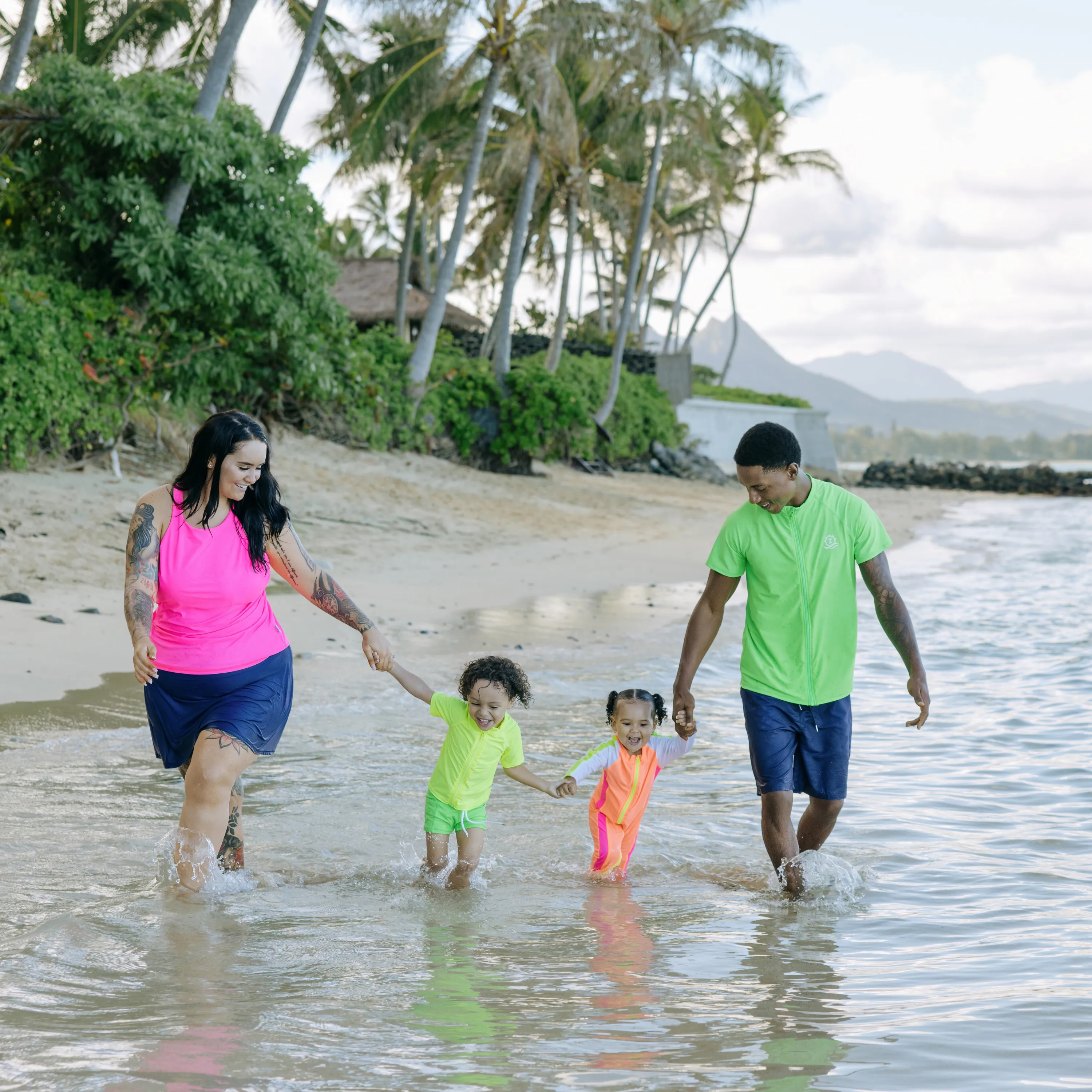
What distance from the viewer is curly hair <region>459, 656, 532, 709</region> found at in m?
4.31

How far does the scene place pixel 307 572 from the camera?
4199mm

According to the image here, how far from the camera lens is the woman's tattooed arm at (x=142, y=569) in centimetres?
367

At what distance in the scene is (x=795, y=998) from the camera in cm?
354

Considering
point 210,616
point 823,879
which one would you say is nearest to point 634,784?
point 823,879

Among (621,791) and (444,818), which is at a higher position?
(621,791)

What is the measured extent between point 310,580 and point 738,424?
3594cm

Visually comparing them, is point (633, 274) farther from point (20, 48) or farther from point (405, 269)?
point (20, 48)

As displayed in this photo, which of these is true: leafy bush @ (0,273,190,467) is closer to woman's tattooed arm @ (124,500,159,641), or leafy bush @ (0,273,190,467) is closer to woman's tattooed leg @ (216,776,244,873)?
woman's tattooed leg @ (216,776,244,873)

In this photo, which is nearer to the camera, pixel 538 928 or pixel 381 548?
pixel 538 928

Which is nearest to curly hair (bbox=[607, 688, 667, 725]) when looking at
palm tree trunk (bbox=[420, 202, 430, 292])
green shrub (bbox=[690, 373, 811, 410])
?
palm tree trunk (bbox=[420, 202, 430, 292])

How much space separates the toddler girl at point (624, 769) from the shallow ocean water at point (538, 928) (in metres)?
0.16

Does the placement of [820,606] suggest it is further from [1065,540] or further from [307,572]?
[1065,540]

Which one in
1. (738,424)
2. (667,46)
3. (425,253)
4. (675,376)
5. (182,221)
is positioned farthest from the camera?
(738,424)

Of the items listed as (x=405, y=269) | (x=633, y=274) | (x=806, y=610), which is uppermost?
(x=633, y=274)
